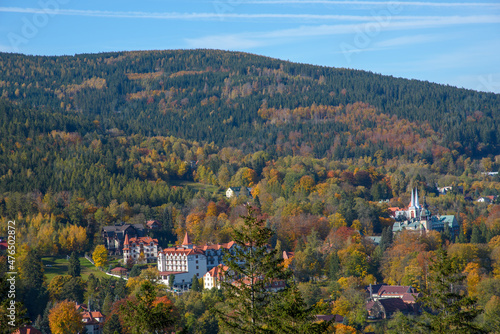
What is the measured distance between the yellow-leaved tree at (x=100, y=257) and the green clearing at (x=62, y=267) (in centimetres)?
89

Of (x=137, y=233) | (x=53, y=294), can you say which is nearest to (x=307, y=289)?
(x=53, y=294)

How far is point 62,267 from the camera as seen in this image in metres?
90.1

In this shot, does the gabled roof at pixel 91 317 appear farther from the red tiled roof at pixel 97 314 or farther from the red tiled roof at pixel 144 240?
the red tiled roof at pixel 144 240

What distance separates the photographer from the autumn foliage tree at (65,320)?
6681cm

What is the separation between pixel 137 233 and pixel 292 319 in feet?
277

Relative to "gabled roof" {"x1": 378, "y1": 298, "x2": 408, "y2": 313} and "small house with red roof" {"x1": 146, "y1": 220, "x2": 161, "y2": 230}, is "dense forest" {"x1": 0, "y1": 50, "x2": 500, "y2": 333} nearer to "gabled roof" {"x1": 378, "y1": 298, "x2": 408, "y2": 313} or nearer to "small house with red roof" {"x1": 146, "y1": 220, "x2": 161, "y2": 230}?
"small house with red roof" {"x1": 146, "y1": 220, "x2": 161, "y2": 230}

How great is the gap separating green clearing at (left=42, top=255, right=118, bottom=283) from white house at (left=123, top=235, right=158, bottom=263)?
2698 millimetres

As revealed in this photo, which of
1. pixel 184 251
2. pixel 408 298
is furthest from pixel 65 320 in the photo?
pixel 408 298

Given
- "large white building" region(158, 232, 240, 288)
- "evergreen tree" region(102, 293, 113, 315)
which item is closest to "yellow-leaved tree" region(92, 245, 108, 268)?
"large white building" region(158, 232, 240, 288)

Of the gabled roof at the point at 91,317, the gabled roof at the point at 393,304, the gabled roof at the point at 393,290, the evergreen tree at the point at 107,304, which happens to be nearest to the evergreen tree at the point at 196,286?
the evergreen tree at the point at 107,304

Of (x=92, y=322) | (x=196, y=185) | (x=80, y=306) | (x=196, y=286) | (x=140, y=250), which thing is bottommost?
(x=92, y=322)

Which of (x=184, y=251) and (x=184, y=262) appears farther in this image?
(x=184, y=251)

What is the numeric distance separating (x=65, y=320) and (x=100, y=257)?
85.4 ft

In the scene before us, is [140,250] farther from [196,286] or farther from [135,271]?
[196,286]
